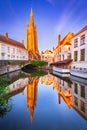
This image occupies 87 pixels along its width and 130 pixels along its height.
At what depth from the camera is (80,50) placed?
23.9 meters

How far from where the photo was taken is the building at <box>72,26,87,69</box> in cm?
2206

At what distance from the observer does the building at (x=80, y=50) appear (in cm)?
2206

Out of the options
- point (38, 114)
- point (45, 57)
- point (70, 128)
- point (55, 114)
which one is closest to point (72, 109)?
point (55, 114)

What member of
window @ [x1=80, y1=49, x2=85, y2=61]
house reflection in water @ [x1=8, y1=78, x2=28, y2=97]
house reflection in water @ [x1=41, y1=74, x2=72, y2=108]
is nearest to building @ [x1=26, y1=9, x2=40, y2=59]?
window @ [x1=80, y1=49, x2=85, y2=61]

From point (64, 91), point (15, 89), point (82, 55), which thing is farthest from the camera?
point (82, 55)

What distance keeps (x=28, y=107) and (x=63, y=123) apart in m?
2.40

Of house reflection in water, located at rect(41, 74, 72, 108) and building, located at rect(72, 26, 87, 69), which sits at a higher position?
building, located at rect(72, 26, 87, 69)

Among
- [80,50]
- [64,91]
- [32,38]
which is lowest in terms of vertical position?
[64,91]

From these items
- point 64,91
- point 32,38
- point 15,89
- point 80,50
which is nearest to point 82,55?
point 80,50

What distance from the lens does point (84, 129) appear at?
200 inches

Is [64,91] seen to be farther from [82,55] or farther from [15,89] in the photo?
[82,55]

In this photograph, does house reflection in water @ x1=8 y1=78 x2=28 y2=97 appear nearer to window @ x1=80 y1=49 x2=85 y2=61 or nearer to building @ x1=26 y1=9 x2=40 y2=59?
window @ x1=80 y1=49 x2=85 y2=61

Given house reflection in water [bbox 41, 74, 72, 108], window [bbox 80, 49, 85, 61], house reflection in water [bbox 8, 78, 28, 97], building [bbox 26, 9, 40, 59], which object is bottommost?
house reflection in water [bbox 41, 74, 72, 108]

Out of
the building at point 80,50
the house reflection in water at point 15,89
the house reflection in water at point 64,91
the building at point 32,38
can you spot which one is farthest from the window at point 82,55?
the building at point 32,38
